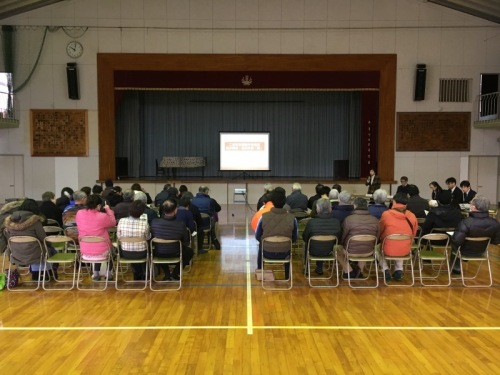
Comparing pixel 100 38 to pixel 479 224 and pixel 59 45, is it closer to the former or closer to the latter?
pixel 59 45

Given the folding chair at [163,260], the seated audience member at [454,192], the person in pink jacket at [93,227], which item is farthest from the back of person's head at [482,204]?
the person in pink jacket at [93,227]

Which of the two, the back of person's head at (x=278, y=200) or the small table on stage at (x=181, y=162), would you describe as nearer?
the back of person's head at (x=278, y=200)

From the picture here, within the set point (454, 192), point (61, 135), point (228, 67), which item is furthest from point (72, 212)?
point (228, 67)

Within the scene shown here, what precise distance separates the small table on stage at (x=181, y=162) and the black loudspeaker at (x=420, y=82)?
8568 millimetres

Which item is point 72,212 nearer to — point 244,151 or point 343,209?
point 343,209

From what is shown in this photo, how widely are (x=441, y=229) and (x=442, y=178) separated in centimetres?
972

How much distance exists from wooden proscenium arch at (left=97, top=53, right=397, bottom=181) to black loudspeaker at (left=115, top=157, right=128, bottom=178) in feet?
2.78

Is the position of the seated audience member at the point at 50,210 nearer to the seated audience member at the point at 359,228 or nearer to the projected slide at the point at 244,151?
the seated audience member at the point at 359,228

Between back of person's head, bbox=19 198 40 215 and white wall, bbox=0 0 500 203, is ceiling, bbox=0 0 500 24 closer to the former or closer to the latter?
white wall, bbox=0 0 500 203

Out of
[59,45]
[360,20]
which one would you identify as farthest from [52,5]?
[360,20]

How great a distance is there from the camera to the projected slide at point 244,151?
19.2 m

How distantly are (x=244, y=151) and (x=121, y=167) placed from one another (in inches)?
193

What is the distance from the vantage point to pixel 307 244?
22.4 feet

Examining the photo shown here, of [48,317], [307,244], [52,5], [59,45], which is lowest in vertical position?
[48,317]
